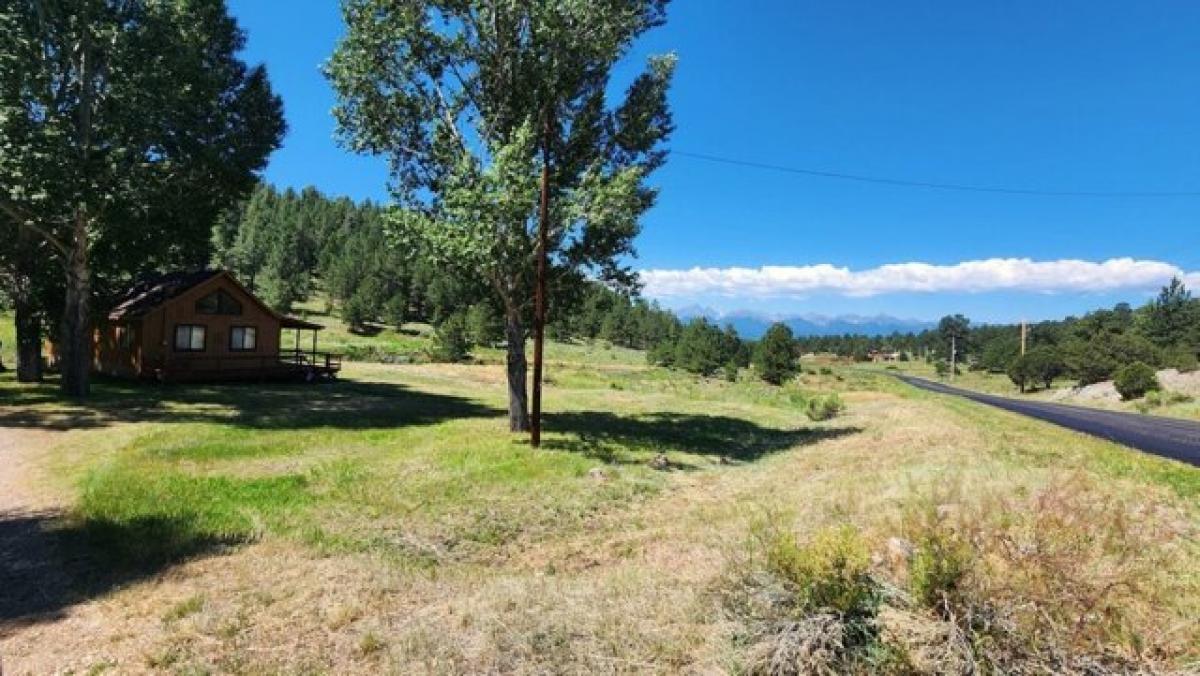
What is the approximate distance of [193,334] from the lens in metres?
34.9

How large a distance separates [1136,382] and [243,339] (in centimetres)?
6541

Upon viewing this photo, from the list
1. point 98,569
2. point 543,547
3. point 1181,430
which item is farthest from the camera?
point 1181,430

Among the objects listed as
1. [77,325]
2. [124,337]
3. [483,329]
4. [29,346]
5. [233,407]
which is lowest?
[233,407]

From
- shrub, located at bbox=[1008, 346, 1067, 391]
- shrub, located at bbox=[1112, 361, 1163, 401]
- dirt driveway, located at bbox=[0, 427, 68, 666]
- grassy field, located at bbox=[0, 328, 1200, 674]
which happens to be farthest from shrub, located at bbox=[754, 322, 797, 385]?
dirt driveway, located at bbox=[0, 427, 68, 666]

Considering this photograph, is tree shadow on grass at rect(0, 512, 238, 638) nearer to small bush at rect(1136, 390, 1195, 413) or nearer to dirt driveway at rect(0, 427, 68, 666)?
dirt driveway at rect(0, 427, 68, 666)

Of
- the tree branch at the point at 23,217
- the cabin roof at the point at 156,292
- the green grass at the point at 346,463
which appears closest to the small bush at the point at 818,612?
the green grass at the point at 346,463

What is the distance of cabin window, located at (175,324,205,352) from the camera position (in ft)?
112

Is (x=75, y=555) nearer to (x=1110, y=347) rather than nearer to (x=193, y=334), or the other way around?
(x=193, y=334)

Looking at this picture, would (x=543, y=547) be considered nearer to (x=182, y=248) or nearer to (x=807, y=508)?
(x=807, y=508)

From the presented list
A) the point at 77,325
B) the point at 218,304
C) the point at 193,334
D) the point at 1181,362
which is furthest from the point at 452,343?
the point at 1181,362

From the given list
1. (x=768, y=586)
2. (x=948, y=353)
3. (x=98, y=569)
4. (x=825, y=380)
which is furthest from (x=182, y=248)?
(x=948, y=353)

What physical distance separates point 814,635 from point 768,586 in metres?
0.84

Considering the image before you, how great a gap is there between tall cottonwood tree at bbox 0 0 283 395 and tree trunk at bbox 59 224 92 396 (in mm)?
52

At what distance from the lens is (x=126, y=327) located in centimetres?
3384
